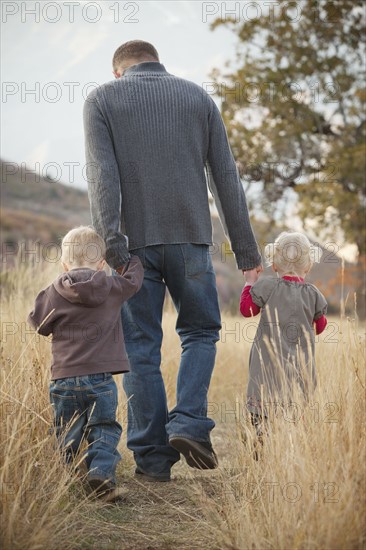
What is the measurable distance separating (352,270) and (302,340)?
559 inches

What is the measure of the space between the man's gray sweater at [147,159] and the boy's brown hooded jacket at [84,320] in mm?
197

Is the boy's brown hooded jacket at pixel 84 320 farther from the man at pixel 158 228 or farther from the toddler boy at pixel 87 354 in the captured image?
the man at pixel 158 228

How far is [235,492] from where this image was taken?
11.5 feet

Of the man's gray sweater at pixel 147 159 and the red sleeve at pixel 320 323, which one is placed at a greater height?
the man's gray sweater at pixel 147 159

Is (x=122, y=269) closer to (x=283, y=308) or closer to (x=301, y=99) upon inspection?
(x=283, y=308)

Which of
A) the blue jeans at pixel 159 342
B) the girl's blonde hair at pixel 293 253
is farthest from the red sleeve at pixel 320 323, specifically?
the blue jeans at pixel 159 342

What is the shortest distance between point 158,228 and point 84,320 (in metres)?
0.62

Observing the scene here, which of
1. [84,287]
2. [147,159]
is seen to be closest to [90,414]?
[84,287]

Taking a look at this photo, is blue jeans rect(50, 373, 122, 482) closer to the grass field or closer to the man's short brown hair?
the grass field

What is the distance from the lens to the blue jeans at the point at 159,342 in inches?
149

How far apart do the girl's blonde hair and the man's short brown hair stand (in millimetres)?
1182

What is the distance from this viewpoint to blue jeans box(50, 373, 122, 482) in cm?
344

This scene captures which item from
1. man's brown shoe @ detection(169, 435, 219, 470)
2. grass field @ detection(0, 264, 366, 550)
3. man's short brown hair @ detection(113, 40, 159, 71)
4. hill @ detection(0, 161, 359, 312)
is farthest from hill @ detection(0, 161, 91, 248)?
grass field @ detection(0, 264, 366, 550)

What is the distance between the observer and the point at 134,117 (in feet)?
12.5
